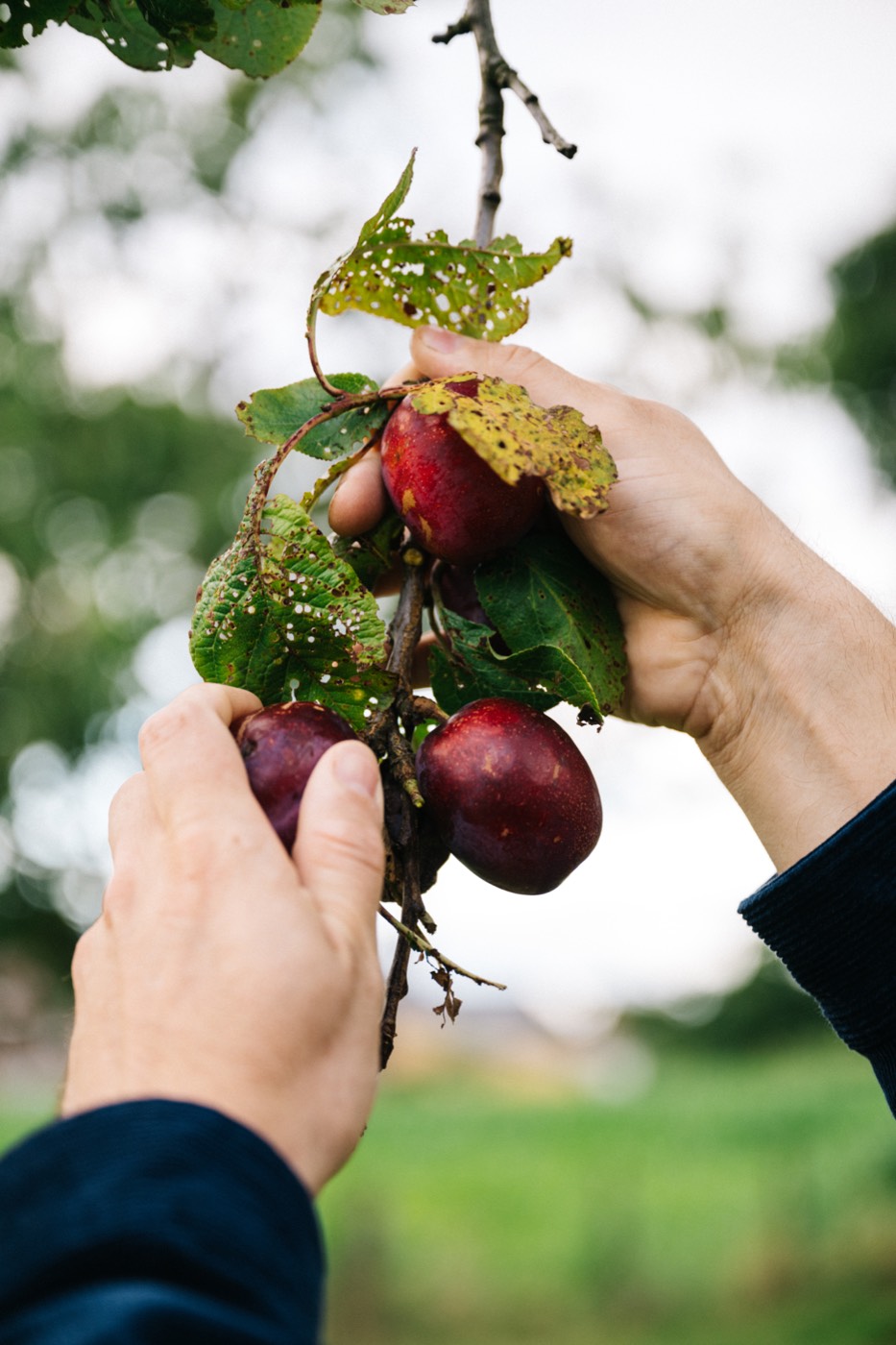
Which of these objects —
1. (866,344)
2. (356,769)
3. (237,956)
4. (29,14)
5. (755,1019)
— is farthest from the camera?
(755,1019)

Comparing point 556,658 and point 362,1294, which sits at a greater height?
point 556,658

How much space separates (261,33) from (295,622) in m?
0.57

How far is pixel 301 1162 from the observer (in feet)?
2.34

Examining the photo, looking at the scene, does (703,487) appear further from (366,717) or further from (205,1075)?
(205,1075)

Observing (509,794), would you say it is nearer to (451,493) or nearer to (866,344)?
(451,493)

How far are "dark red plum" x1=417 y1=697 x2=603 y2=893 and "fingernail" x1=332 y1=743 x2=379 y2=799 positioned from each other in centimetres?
15

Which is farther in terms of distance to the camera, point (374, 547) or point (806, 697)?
point (806, 697)

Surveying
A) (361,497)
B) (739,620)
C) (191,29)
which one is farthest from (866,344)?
(191,29)

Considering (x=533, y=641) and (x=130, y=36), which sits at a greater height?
(x=130, y=36)

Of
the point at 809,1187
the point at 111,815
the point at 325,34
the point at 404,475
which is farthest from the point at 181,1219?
the point at 325,34

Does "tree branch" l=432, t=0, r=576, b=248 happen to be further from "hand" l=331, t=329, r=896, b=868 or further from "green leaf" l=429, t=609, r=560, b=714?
"green leaf" l=429, t=609, r=560, b=714

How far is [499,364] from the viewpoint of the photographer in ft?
4.24

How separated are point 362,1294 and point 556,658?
7.53m

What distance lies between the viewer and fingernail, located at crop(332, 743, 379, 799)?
0.85 meters
